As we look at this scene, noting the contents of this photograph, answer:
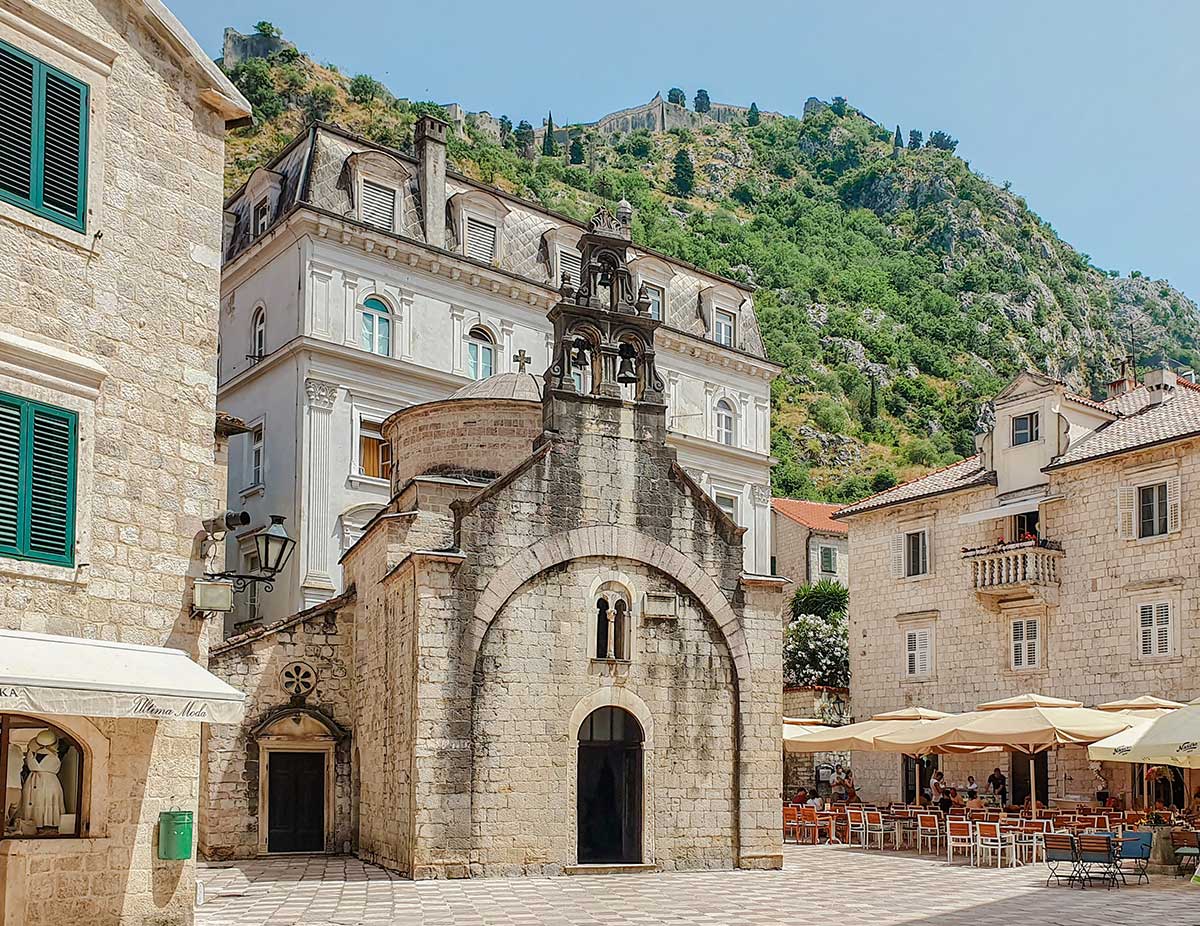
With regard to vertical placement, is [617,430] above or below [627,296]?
below

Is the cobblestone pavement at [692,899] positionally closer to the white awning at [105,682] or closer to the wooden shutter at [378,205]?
the white awning at [105,682]

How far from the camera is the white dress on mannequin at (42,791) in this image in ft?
43.2

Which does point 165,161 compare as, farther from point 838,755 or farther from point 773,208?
point 773,208

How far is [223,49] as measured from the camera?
295 feet

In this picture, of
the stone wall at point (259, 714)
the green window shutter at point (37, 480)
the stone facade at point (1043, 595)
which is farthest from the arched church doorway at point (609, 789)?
the stone facade at point (1043, 595)

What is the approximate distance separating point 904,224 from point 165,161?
122 meters

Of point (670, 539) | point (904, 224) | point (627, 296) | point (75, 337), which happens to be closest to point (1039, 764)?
point (670, 539)

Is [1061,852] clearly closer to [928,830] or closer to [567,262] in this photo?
[928,830]

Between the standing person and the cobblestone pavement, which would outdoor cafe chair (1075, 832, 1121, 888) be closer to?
the cobblestone pavement

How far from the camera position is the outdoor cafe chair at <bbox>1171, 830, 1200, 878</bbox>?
23062 millimetres

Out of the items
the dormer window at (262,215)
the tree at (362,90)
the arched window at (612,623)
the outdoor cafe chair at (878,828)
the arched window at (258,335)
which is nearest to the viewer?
the arched window at (612,623)

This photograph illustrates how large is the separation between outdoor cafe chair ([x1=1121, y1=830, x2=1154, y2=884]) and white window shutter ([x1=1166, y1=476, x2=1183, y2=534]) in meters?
10.3

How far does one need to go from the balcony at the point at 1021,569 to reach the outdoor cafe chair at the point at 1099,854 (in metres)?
12.7

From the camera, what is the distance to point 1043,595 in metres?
33.9
